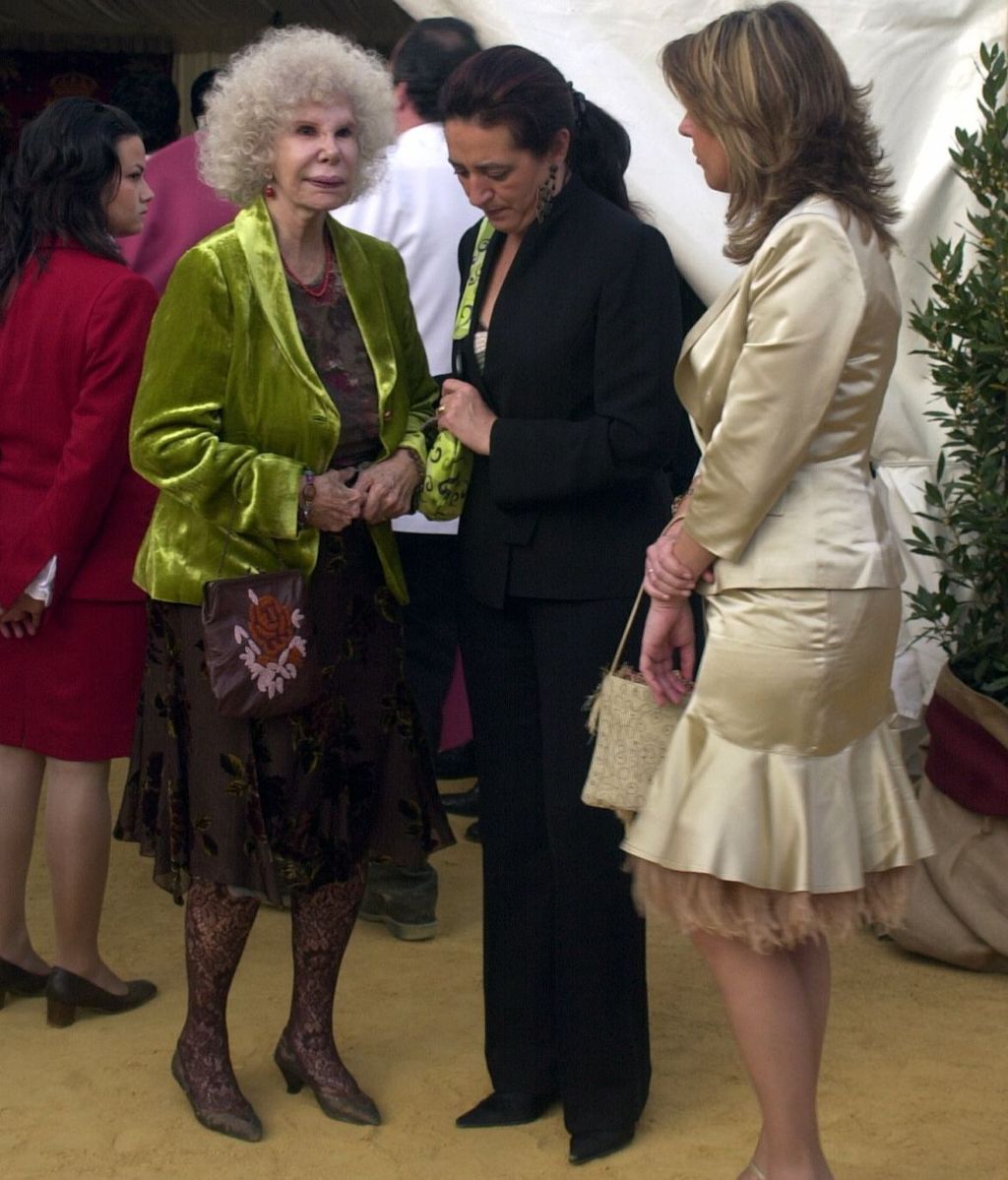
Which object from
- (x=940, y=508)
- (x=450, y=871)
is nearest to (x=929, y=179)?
(x=940, y=508)

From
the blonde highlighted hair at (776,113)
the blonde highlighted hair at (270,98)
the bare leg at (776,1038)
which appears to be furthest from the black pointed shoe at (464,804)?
the blonde highlighted hair at (776,113)

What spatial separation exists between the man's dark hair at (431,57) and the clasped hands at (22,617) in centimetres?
164

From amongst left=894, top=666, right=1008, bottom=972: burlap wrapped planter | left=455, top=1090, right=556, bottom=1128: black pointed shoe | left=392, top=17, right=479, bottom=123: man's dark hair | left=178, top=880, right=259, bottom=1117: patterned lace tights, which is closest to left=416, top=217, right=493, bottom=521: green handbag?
left=178, top=880, right=259, bottom=1117: patterned lace tights

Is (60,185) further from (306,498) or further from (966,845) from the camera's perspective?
(966,845)

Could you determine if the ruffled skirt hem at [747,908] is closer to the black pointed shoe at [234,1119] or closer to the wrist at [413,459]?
the wrist at [413,459]

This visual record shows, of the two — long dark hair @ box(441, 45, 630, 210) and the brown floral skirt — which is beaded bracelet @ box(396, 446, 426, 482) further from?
long dark hair @ box(441, 45, 630, 210)

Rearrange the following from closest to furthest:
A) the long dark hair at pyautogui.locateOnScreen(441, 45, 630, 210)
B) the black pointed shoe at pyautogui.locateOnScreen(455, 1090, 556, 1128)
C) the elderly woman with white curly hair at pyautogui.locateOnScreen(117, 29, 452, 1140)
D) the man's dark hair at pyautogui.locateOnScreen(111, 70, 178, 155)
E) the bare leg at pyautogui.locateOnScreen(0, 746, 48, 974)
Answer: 1. the long dark hair at pyautogui.locateOnScreen(441, 45, 630, 210)
2. the elderly woman with white curly hair at pyautogui.locateOnScreen(117, 29, 452, 1140)
3. the black pointed shoe at pyautogui.locateOnScreen(455, 1090, 556, 1128)
4. the bare leg at pyautogui.locateOnScreen(0, 746, 48, 974)
5. the man's dark hair at pyautogui.locateOnScreen(111, 70, 178, 155)

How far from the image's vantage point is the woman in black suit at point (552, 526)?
2.90m

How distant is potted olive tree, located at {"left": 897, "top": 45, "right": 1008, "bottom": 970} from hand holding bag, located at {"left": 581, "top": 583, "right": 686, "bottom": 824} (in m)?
1.64

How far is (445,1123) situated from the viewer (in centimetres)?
323

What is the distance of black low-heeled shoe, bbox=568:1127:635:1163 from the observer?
3082 millimetres

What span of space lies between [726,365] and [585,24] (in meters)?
2.27

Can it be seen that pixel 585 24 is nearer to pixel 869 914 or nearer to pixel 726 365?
pixel 726 365

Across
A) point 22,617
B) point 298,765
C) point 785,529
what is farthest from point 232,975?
point 785,529
